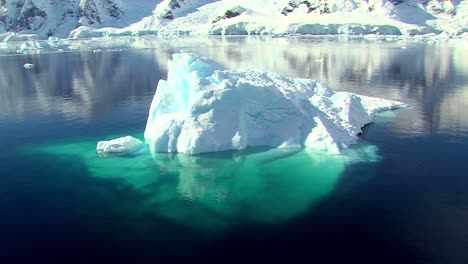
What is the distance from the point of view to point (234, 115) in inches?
715

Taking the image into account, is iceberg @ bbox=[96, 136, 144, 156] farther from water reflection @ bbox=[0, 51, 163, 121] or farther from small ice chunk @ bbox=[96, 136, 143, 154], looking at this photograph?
water reflection @ bbox=[0, 51, 163, 121]

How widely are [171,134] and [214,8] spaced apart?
87225 mm

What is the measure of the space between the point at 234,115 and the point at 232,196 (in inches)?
189

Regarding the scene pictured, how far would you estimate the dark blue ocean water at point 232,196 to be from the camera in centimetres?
1148

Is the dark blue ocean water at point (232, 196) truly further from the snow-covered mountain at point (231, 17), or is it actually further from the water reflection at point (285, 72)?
the snow-covered mountain at point (231, 17)

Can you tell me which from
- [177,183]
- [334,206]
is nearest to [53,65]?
[177,183]

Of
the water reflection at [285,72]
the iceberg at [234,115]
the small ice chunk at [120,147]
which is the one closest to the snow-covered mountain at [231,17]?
the water reflection at [285,72]

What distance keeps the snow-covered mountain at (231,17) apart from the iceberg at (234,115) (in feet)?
204

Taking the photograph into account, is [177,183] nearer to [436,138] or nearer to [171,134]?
[171,134]

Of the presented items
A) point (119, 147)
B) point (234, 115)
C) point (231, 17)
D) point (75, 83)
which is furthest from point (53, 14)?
point (234, 115)

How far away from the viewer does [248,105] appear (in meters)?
18.8

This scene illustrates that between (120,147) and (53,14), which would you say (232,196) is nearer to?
(120,147)

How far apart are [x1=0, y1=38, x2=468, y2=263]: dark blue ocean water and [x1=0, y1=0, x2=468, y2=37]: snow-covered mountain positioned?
56229 mm

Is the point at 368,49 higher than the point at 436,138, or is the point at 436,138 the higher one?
the point at 368,49
